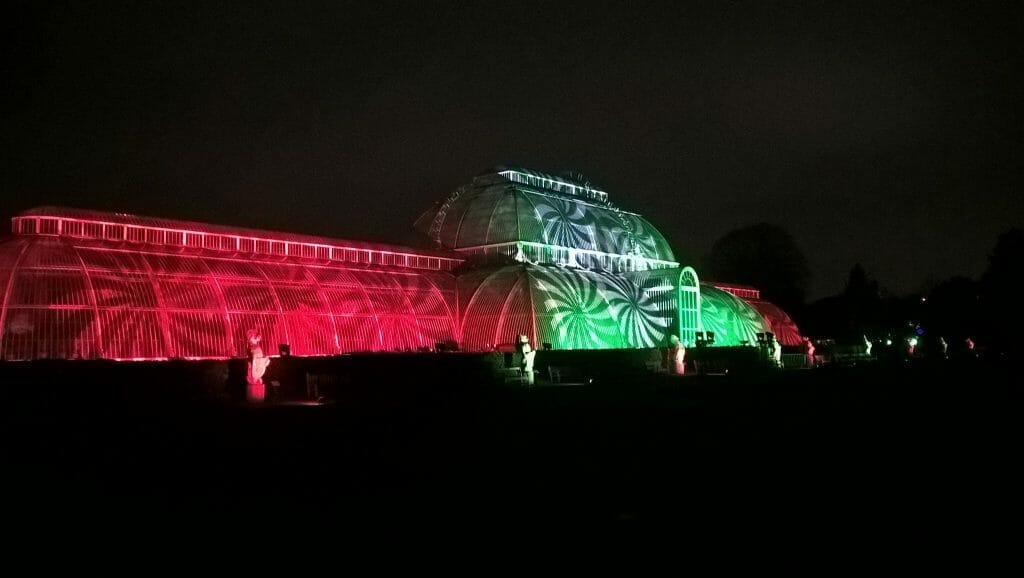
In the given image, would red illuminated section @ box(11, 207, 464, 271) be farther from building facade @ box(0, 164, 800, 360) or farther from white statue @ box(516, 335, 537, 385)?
→ white statue @ box(516, 335, 537, 385)

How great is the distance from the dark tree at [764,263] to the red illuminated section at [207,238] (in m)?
73.6

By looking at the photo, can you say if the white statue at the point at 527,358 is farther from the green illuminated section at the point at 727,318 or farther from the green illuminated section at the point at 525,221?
the green illuminated section at the point at 727,318

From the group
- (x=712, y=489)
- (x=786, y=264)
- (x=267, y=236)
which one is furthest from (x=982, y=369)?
(x=786, y=264)

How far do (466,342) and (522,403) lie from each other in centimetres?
2336

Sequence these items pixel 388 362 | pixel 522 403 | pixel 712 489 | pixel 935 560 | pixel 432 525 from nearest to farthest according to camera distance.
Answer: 1. pixel 935 560
2. pixel 432 525
3. pixel 712 489
4. pixel 522 403
5. pixel 388 362

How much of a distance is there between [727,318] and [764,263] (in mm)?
59722

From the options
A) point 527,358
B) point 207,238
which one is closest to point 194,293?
point 207,238

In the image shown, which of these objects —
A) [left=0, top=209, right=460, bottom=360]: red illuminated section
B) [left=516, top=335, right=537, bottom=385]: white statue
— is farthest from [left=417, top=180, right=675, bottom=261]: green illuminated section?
[left=516, top=335, right=537, bottom=385]: white statue

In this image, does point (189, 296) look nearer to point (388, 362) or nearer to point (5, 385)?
point (388, 362)

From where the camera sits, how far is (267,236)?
48.8 m

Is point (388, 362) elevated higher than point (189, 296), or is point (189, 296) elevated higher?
point (189, 296)

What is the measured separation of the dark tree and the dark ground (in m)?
97.2

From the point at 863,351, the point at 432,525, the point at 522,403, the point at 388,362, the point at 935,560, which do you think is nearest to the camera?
the point at 935,560

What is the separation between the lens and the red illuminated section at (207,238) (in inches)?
1548
